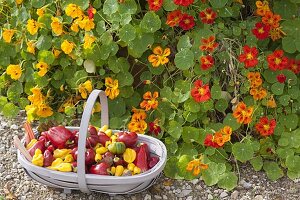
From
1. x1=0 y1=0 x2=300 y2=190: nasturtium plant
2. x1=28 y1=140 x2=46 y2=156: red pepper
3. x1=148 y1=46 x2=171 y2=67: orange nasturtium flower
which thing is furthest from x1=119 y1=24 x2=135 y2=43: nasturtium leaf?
x1=28 y1=140 x2=46 y2=156: red pepper

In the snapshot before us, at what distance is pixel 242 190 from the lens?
265 cm

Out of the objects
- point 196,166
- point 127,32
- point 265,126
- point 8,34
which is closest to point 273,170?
point 265,126

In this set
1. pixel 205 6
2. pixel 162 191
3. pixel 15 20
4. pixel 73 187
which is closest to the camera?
pixel 73 187

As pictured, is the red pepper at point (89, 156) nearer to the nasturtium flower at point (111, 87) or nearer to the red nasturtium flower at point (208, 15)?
the nasturtium flower at point (111, 87)

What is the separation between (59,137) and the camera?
2.52 m

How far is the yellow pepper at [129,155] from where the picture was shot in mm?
2480

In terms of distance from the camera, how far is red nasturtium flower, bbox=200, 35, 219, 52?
269 centimetres

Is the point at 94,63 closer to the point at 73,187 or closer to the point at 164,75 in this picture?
the point at 164,75

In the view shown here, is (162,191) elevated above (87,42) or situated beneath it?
situated beneath

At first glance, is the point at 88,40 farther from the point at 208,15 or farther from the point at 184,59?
the point at 208,15

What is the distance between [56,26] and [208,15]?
71cm

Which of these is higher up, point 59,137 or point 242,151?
point 59,137

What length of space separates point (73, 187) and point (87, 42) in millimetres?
688

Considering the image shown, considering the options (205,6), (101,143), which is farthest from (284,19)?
(101,143)
